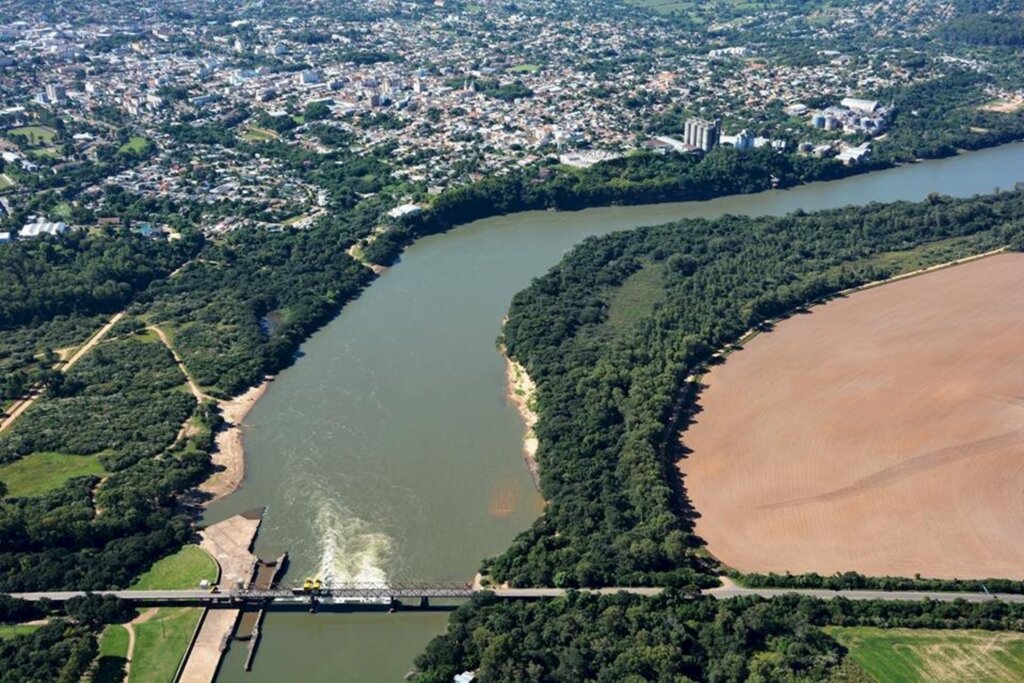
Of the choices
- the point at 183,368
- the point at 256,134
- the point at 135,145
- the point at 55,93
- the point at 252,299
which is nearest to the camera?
the point at 183,368

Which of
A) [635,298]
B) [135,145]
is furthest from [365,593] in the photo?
[135,145]

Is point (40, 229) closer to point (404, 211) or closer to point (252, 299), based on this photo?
point (252, 299)

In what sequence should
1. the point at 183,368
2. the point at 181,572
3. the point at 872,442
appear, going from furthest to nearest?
the point at 183,368
the point at 872,442
the point at 181,572

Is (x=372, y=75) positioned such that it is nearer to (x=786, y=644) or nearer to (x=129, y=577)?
(x=129, y=577)

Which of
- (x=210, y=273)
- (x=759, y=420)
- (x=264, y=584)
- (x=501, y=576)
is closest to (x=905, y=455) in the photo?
(x=759, y=420)

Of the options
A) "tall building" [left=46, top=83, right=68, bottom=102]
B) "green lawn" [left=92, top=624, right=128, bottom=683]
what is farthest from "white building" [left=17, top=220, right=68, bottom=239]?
"tall building" [left=46, top=83, right=68, bottom=102]

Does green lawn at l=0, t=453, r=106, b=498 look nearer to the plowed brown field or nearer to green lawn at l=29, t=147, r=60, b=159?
the plowed brown field

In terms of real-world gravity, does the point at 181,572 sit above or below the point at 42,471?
below
